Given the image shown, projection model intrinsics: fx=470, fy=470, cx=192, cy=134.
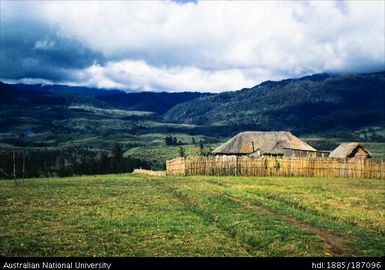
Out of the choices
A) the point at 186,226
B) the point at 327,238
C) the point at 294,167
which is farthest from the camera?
the point at 294,167

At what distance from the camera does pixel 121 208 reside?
2792cm

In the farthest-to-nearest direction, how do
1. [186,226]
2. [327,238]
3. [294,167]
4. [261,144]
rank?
[261,144] < [294,167] < [186,226] < [327,238]

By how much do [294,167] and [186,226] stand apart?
49695mm

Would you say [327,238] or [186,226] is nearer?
[327,238]

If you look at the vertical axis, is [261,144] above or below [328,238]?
above

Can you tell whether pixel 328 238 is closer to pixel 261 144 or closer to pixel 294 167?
pixel 294 167

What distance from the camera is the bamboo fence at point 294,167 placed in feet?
226

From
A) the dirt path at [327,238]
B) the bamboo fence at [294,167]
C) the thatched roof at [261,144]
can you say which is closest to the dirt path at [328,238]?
the dirt path at [327,238]

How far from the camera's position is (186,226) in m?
21.8

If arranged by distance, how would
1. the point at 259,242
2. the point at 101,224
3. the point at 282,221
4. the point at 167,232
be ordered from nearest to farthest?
the point at 259,242 → the point at 167,232 → the point at 101,224 → the point at 282,221

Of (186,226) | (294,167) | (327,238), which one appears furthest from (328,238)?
(294,167)
